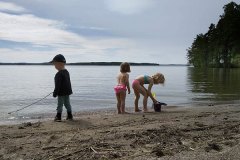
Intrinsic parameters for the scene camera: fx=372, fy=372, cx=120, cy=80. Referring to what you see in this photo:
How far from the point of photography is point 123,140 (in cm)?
618

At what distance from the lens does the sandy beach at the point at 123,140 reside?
5273mm

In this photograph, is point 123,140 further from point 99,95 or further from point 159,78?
point 99,95

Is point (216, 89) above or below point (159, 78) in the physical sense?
below

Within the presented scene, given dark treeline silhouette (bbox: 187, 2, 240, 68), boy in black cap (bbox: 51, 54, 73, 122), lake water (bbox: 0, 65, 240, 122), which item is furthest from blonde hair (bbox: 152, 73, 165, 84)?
dark treeline silhouette (bbox: 187, 2, 240, 68)

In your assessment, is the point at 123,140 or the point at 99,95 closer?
the point at 123,140

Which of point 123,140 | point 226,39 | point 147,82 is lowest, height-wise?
point 123,140

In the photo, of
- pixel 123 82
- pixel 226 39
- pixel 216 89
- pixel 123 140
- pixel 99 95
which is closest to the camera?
pixel 123 140

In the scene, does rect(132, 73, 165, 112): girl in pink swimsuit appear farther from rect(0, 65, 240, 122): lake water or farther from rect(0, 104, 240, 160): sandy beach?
rect(0, 65, 240, 122): lake water

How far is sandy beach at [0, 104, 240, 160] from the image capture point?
17.3 ft

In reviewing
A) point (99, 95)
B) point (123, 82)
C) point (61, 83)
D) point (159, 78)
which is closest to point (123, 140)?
point (61, 83)

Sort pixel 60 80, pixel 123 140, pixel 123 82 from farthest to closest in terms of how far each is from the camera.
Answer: pixel 123 82, pixel 60 80, pixel 123 140

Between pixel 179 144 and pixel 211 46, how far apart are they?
261ft

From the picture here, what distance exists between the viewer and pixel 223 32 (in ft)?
237

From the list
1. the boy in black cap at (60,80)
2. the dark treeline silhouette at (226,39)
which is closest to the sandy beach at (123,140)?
the boy in black cap at (60,80)
